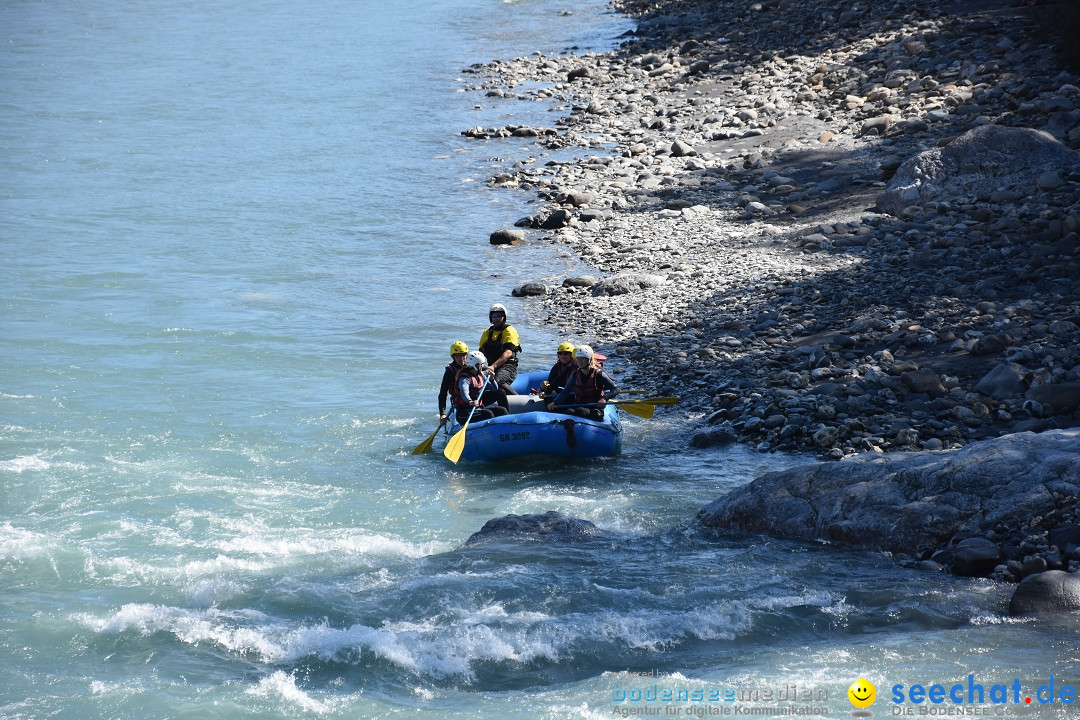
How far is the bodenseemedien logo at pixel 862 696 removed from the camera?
20.7 ft

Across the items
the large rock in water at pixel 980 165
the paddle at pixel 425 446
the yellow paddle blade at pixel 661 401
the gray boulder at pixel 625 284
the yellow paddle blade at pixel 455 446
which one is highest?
the large rock in water at pixel 980 165

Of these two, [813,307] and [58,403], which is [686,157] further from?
[58,403]

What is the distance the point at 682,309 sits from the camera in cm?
1495

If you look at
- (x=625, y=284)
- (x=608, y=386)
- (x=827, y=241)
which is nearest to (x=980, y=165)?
(x=827, y=241)

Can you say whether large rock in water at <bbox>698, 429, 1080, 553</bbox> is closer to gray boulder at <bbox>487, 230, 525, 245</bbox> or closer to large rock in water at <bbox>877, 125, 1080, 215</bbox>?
large rock in water at <bbox>877, 125, 1080, 215</bbox>

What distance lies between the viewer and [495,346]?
13.0 metres

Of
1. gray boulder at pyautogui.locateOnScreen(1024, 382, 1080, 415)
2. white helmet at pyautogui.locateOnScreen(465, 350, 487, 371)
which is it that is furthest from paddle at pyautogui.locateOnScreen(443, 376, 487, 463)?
gray boulder at pyautogui.locateOnScreen(1024, 382, 1080, 415)

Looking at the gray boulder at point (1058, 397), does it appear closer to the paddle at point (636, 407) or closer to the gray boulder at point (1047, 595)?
the gray boulder at point (1047, 595)

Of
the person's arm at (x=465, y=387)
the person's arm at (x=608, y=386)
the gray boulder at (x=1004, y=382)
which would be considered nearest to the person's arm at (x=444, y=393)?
the person's arm at (x=465, y=387)

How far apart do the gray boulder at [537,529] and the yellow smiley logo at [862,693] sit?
2.91 m

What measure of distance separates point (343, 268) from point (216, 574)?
1037cm

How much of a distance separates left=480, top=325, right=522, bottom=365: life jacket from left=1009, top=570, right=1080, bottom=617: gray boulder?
6.80 meters

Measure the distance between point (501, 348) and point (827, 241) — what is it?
560 cm

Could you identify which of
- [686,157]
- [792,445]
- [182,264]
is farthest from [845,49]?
[792,445]
